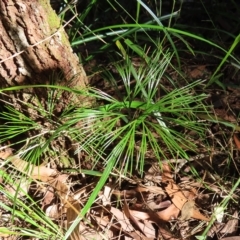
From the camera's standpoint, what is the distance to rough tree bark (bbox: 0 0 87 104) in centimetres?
151

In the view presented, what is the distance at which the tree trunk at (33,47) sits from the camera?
4.96 feet

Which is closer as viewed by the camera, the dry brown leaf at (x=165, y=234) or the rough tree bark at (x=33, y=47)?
the rough tree bark at (x=33, y=47)

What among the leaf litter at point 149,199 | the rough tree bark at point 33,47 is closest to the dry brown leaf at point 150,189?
the leaf litter at point 149,199

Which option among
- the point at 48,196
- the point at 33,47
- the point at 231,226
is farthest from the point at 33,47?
the point at 231,226

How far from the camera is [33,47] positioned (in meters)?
1.59

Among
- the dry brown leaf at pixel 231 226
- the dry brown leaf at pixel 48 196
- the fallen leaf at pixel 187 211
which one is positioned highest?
the dry brown leaf at pixel 48 196

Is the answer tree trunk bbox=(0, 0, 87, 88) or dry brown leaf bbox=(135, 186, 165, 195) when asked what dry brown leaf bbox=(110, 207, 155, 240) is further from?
tree trunk bbox=(0, 0, 87, 88)

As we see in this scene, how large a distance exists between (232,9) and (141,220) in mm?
1127

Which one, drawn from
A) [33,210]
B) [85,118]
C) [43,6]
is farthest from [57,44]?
[33,210]

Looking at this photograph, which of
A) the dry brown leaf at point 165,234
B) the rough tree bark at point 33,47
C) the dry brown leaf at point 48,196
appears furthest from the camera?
the dry brown leaf at point 48,196

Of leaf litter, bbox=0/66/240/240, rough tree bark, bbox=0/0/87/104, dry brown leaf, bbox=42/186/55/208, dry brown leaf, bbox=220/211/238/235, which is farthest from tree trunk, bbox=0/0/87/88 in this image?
dry brown leaf, bbox=220/211/238/235

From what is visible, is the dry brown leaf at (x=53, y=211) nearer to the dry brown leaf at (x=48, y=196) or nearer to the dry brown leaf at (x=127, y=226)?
the dry brown leaf at (x=48, y=196)

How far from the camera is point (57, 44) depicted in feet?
5.32

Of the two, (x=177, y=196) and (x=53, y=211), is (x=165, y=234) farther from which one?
(x=53, y=211)
